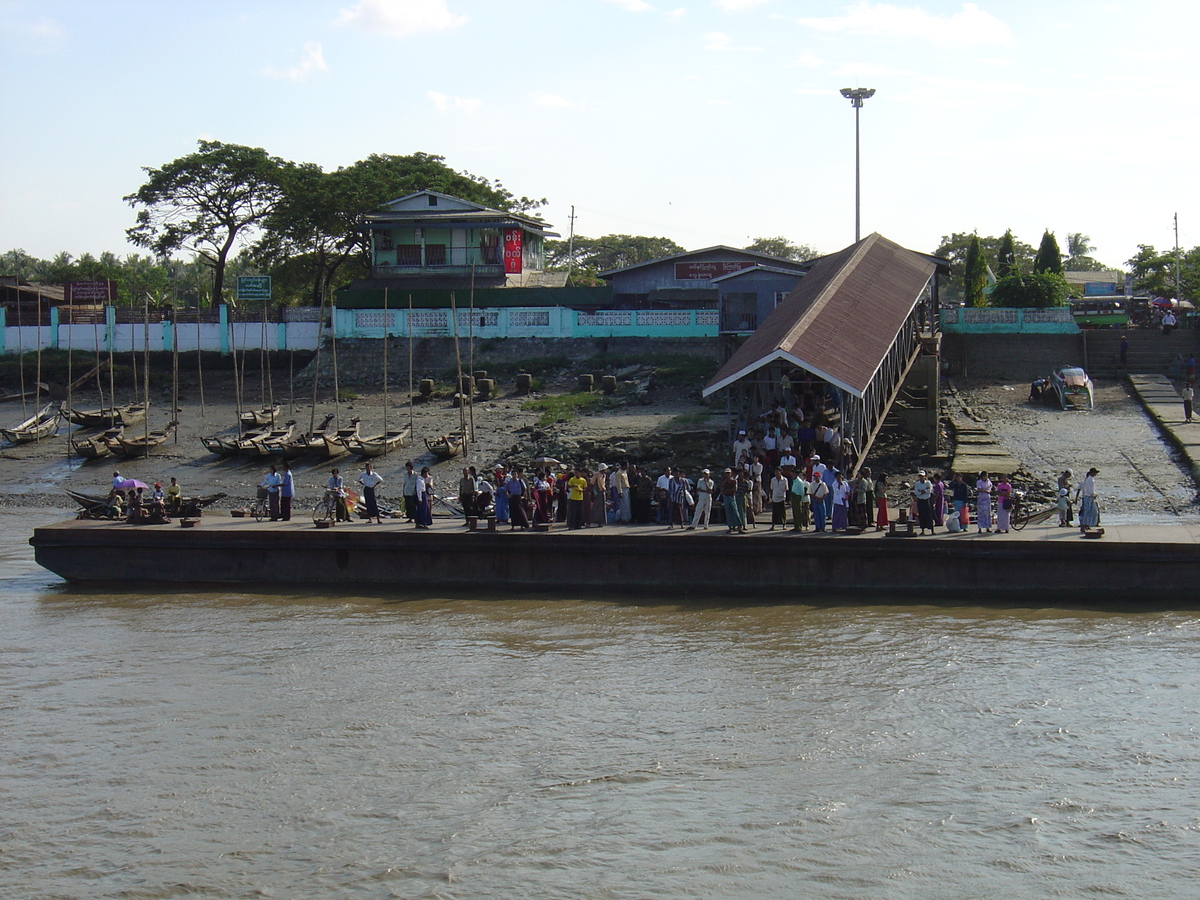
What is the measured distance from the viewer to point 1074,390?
31.5 meters

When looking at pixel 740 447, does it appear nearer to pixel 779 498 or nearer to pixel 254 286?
pixel 779 498

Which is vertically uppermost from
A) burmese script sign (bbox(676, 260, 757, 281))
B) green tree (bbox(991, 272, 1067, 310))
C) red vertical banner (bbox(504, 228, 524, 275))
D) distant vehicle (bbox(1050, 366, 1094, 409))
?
red vertical banner (bbox(504, 228, 524, 275))

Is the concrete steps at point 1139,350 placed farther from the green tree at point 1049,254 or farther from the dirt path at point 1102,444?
the green tree at point 1049,254

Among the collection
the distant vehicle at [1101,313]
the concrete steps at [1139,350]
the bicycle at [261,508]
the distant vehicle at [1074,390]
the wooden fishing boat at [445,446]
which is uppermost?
the distant vehicle at [1101,313]

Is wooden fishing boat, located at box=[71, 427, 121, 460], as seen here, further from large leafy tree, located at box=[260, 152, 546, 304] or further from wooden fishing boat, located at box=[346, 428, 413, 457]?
large leafy tree, located at box=[260, 152, 546, 304]

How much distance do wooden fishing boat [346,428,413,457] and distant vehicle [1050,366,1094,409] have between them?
18082 millimetres

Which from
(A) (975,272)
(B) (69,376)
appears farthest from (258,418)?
(A) (975,272)

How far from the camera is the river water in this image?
387 inches

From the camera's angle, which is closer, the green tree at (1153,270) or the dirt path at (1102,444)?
the dirt path at (1102,444)

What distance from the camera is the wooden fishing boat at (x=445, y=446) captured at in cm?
2819

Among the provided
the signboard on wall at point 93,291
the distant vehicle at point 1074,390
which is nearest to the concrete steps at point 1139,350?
the distant vehicle at point 1074,390

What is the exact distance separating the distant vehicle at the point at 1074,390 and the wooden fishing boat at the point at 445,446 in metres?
16.6

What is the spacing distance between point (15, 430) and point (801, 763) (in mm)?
28764

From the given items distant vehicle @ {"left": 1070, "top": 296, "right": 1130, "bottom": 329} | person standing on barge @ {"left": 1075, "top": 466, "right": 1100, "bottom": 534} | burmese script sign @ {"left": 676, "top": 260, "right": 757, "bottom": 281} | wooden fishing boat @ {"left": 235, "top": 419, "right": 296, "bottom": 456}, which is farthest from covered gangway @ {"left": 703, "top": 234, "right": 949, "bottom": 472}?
wooden fishing boat @ {"left": 235, "top": 419, "right": 296, "bottom": 456}
